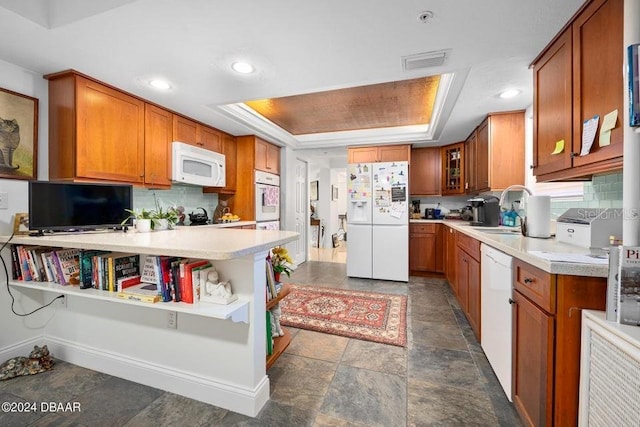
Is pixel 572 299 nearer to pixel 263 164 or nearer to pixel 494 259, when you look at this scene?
pixel 494 259

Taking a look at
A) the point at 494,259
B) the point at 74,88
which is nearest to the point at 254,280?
the point at 494,259

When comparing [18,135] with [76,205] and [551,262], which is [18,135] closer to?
[76,205]

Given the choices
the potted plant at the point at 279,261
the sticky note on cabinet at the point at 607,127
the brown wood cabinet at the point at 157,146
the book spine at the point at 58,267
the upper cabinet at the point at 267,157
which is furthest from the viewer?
the upper cabinet at the point at 267,157

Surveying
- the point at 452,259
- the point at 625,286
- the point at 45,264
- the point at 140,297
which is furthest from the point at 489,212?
the point at 45,264

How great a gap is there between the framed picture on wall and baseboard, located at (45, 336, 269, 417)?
4.16 feet

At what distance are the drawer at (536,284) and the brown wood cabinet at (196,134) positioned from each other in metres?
3.33

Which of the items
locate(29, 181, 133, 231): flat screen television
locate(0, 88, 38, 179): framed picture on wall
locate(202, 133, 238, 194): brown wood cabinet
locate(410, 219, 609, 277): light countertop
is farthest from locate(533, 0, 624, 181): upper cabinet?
locate(0, 88, 38, 179): framed picture on wall

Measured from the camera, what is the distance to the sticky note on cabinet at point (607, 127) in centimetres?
114

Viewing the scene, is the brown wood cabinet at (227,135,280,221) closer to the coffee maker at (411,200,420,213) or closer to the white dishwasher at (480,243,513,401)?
the coffee maker at (411,200,420,213)

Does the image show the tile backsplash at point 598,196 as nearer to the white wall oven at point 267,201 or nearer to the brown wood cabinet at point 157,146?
the white wall oven at point 267,201

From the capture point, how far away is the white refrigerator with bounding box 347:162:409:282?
3.85 meters

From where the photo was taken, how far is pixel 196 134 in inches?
128

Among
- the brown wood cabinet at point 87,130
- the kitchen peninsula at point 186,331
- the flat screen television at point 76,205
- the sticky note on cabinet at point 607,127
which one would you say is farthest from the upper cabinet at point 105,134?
the sticky note on cabinet at point 607,127

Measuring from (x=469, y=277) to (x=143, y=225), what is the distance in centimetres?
273
